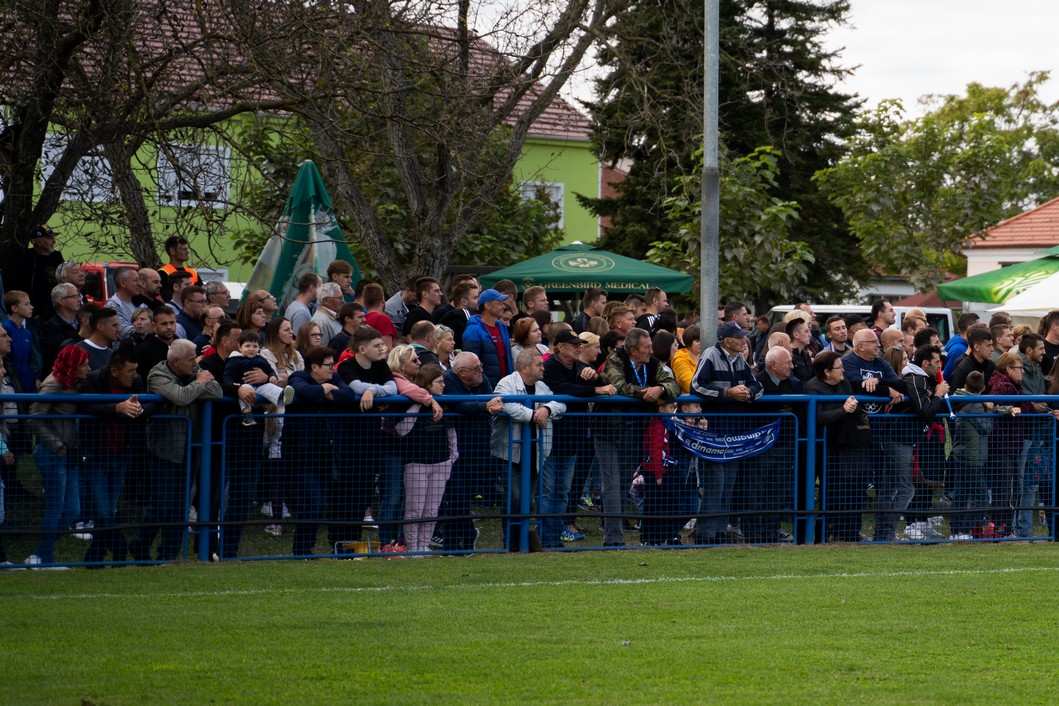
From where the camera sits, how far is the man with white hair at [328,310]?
12492mm

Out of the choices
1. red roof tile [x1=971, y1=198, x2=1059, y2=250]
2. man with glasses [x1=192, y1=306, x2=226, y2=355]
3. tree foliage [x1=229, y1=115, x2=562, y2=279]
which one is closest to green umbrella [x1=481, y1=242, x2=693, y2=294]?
tree foliage [x1=229, y1=115, x2=562, y2=279]

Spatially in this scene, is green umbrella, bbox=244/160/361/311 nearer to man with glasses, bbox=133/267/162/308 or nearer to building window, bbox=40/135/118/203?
man with glasses, bbox=133/267/162/308

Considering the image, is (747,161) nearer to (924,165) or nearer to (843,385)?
(843,385)

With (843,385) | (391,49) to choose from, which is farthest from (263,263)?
(843,385)

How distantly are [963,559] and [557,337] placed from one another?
3.70 meters

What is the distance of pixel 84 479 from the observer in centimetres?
980

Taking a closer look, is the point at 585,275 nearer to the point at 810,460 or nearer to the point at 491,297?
the point at 491,297

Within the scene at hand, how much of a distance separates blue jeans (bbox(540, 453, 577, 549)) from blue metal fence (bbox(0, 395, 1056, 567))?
11 mm

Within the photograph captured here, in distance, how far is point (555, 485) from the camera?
11.1 m

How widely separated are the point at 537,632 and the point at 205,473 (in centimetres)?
355

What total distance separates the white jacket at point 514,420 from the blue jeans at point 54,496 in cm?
315

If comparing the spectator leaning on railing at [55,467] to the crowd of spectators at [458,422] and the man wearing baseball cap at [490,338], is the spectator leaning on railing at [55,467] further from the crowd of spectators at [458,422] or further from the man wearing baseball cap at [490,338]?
the man wearing baseball cap at [490,338]

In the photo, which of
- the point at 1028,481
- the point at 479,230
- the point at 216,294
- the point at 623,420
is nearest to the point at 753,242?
the point at 479,230

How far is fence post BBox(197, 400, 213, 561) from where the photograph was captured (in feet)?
33.3
